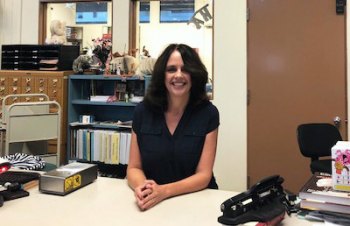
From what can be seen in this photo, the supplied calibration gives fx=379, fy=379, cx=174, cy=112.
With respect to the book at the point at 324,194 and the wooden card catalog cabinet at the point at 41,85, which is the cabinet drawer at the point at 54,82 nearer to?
the wooden card catalog cabinet at the point at 41,85

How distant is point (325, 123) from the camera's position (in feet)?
11.3

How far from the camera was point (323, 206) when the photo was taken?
4.29ft

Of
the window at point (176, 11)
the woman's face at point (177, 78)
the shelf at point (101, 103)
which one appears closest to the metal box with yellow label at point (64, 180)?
the woman's face at point (177, 78)

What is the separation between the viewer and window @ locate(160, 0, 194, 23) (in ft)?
13.8

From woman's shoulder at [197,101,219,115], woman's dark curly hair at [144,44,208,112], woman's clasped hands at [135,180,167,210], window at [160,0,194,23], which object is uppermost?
window at [160,0,194,23]

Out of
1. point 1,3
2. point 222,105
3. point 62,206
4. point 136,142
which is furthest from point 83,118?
point 62,206

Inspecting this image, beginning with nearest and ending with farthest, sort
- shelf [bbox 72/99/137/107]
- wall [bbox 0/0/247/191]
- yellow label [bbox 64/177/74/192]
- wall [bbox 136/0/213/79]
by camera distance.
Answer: yellow label [bbox 64/177/74/192]
wall [bbox 0/0/247/191]
shelf [bbox 72/99/137/107]
wall [bbox 136/0/213/79]

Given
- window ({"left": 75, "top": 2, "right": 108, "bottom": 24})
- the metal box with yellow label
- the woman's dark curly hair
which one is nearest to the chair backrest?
the woman's dark curly hair

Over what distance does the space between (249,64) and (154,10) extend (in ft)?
4.29

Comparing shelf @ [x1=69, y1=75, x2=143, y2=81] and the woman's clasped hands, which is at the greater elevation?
shelf @ [x1=69, y1=75, x2=143, y2=81]

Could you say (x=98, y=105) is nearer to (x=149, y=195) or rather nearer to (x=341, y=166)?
(x=149, y=195)

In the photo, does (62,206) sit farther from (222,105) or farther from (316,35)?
(316,35)

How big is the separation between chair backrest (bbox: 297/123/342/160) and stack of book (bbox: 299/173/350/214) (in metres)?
1.89

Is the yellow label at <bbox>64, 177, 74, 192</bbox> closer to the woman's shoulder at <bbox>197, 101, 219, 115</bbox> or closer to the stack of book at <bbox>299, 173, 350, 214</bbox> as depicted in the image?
the woman's shoulder at <bbox>197, 101, 219, 115</bbox>
